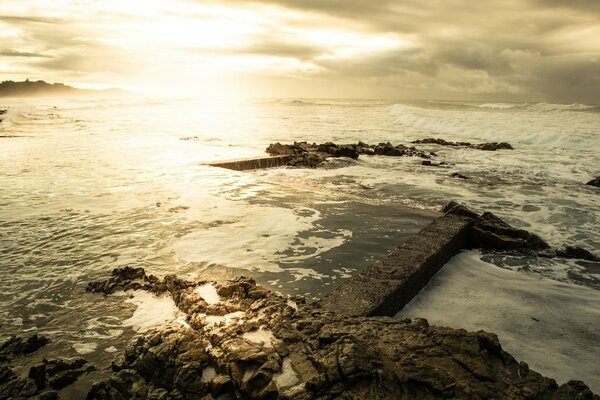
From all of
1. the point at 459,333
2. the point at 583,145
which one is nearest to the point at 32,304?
the point at 459,333

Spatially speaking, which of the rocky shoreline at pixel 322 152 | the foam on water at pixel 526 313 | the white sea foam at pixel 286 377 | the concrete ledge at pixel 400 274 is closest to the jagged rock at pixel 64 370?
the white sea foam at pixel 286 377

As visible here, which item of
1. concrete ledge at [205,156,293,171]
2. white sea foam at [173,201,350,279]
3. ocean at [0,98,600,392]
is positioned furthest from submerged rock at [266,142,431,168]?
white sea foam at [173,201,350,279]

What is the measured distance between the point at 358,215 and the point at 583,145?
51.1 feet

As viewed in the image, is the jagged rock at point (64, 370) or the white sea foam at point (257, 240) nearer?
the jagged rock at point (64, 370)

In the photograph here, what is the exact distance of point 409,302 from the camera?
348 cm

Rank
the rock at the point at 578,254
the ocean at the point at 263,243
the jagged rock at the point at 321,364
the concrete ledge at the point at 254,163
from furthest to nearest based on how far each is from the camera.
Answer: the concrete ledge at the point at 254,163 < the rock at the point at 578,254 < the ocean at the point at 263,243 < the jagged rock at the point at 321,364

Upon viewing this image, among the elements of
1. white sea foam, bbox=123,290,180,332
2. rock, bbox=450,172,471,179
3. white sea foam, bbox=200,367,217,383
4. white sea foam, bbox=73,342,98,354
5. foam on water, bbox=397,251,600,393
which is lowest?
foam on water, bbox=397,251,600,393

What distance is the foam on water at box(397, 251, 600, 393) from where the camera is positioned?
2.71 meters

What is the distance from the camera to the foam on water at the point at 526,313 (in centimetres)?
271

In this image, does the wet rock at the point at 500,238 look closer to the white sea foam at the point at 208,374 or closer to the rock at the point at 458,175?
the white sea foam at the point at 208,374

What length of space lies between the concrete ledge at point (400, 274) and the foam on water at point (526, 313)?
145mm

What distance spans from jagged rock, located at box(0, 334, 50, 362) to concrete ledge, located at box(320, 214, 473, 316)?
1810mm

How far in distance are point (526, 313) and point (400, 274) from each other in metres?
1.03

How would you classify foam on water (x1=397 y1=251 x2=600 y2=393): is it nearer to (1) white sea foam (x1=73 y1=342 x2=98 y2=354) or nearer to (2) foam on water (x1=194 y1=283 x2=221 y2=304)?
(2) foam on water (x1=194 y1=283 x2=221 y2=304)
